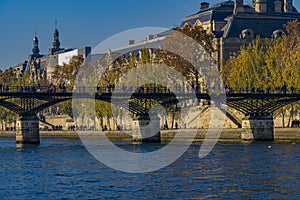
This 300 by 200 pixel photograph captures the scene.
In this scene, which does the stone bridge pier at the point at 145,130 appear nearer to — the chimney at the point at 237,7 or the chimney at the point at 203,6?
the chimney at the point at 237,7

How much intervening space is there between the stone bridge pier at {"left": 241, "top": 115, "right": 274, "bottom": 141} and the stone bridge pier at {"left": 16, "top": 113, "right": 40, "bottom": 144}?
24.2m

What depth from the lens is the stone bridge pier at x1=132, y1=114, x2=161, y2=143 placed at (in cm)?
9894

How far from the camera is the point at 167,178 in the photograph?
54.9 meters

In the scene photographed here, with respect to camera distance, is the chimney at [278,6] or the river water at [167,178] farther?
the chimney at [278,6]

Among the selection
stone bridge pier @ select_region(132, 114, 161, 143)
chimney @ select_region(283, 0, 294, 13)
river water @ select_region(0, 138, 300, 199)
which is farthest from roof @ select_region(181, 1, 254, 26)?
river water @ select_region(0, 138, 300, 199)

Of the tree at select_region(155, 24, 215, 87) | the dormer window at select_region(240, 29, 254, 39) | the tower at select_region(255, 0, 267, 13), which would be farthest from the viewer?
the tower at select_region(255, 0, 267, 13)

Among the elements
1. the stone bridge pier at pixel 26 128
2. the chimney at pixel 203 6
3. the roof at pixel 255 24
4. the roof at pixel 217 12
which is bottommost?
the stone bridge pier at pixel 26 128

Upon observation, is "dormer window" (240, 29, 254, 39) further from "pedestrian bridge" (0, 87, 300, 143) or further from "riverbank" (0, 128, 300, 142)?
"pedestrian bridge" (0, 87, 300, 143)

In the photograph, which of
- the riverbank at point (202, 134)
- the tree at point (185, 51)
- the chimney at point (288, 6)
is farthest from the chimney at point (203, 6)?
the riverbank at point (202, 134)

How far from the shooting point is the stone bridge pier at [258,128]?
319ft

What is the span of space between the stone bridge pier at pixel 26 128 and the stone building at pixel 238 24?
4360 centimetres

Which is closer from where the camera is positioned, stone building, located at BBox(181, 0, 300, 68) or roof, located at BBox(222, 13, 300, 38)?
stone building, located at BBox(181, 0, 300, 68)

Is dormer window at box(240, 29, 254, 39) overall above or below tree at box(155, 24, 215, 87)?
above

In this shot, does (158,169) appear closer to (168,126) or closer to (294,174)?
Result: (294,174)
